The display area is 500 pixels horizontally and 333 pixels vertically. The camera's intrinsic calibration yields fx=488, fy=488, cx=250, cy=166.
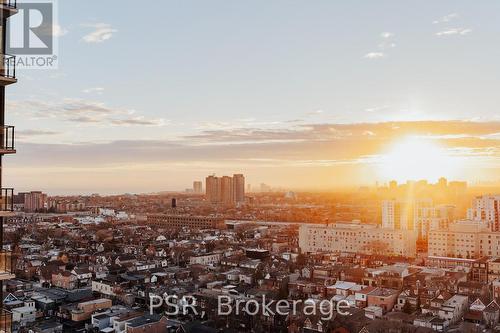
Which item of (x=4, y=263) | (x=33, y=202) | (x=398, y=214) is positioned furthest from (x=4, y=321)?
(x=33, y=202)

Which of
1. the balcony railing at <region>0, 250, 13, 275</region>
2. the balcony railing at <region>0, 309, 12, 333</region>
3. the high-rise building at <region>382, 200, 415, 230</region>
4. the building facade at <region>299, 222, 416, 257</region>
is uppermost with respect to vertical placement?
the balcony railing at <region>0, 250, 13, 275</region>

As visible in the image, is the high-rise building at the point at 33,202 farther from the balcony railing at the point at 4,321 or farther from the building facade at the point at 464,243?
the balcony railing at the point at 4,321

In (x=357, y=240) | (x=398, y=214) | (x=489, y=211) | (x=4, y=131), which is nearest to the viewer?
(x=4, y=131)

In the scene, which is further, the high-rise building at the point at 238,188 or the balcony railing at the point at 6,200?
the high-rise building at the point at 238,188

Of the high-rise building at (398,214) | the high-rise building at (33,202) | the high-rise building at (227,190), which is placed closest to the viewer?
the high-rise building at (398,214)

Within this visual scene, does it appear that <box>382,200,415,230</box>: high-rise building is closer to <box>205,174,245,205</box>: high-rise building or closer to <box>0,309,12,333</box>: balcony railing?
<box>0,309,12,333</box>: balcony railing

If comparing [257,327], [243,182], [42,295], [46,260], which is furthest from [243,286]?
[243,182]

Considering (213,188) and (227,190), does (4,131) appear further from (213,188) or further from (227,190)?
(213,188)

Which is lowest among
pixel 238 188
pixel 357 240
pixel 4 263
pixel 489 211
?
pixel 357 240

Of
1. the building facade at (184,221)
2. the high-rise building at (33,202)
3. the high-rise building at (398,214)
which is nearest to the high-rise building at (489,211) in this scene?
the high-rise building at (398,214)

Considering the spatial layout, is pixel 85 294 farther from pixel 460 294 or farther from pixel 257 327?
pixel 460 294

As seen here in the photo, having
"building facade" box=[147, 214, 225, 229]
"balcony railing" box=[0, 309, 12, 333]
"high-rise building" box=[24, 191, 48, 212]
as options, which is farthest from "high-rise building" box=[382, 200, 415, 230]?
"high-rise building" box=[24, 191, 48, 212]
